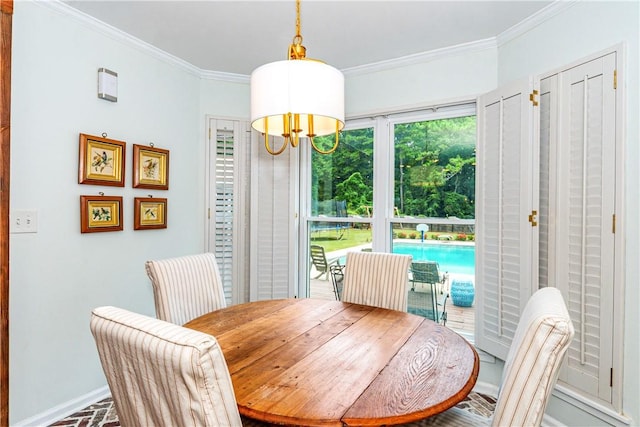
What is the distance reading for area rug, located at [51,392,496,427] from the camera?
2.20 meters

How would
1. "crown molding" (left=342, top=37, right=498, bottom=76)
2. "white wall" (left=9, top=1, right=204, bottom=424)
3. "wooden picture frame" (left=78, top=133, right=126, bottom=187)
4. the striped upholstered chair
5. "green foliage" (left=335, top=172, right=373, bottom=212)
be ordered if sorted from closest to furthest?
the striped upholstered chair < "white wall" (left=9, top=1, right=204, bottom=424) < "wooden picture frame" (left=78, top=133, right=126, bottom=187) < "crown molding" (left=342, top=37, right=498, bottom=76) < "green foliage" (left=335, top=172, right=373, bottom=212)

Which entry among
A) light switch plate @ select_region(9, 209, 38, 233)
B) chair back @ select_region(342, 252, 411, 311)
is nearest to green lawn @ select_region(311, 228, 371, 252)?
chair back @ select_region(342, 252, 411, 311)

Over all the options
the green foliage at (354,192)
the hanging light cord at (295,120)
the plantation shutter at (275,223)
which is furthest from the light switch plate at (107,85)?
the green foliage at (354,192)

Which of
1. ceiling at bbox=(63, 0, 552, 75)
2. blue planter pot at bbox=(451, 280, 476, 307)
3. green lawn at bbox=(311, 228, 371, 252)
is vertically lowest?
blue planter pot at bbox=(451, 280, 476, 307)

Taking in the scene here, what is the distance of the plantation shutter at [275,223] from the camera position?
11.0 feet

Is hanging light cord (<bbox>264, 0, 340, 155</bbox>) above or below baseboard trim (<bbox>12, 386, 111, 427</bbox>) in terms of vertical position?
above

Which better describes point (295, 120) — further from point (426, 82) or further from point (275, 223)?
point (275, 223)

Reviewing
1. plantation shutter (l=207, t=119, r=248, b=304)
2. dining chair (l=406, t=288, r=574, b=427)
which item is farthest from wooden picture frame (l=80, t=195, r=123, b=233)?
dining chair (l=406, t=288, r=574, b=427)

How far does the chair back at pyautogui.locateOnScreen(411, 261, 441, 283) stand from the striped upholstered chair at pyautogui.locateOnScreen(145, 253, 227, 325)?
1.62 m

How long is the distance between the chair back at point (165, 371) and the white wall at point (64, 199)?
157cm

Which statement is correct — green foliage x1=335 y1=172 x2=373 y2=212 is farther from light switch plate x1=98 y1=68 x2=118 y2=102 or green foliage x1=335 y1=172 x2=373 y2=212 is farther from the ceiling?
light switch plate x1=98 y1=68 x2=118 y2=102

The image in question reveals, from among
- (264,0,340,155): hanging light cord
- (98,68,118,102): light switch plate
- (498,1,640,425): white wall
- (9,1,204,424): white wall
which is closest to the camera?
(264,0,340,155): hanging light cord

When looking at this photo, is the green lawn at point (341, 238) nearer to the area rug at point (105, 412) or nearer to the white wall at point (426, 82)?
the white wall at point (426, 82)

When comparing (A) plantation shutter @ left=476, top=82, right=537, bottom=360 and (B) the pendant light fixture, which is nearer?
(B) the pendant light fixture
